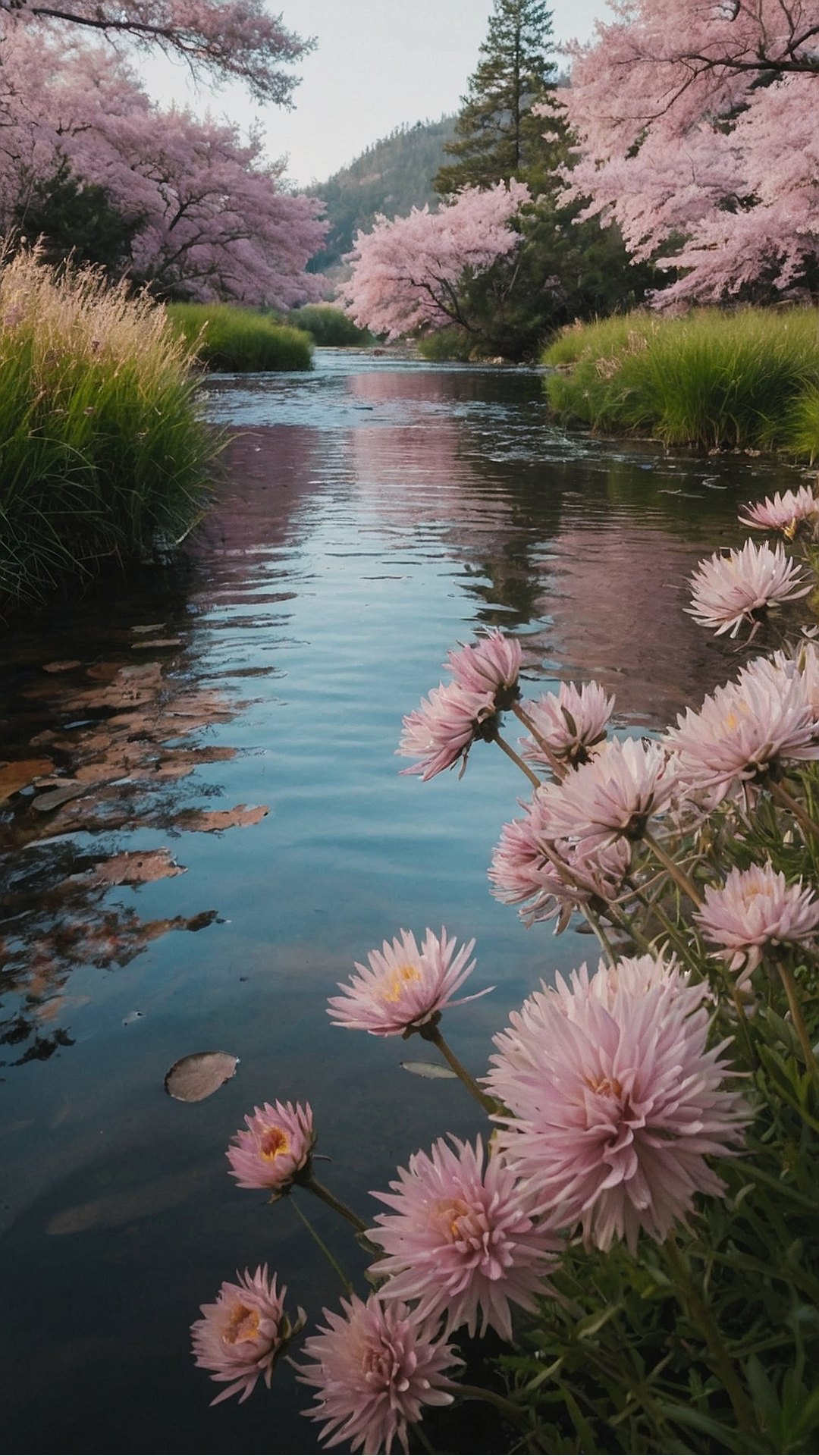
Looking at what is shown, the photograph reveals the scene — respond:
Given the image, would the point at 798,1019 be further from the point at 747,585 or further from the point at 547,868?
the point at 747,585

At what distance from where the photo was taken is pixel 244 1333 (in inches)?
46.3

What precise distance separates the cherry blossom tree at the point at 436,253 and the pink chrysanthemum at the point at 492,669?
1464 inches

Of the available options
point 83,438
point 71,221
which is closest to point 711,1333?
point 83,438

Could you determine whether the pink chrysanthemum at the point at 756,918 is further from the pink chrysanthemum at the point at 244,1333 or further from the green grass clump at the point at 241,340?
the green grass clump at the point at 241,340

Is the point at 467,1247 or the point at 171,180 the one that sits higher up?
the point at 171,180

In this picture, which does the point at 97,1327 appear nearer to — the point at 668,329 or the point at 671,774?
the point at 671,774

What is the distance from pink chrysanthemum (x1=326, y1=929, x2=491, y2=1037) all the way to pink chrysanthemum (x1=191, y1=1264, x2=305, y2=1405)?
0.30 m

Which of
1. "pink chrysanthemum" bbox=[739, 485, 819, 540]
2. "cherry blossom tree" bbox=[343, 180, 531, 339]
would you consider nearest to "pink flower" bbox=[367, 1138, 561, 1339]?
"pink chrysanthemum" bbox=[739, 485, 819, 540]

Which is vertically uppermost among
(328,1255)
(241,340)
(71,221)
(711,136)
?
(711,136)

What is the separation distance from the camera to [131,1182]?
1.87 m

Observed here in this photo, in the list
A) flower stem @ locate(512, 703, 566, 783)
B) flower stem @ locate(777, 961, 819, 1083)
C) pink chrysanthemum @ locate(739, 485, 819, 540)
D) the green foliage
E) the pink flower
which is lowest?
the pink flower

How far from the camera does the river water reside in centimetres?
163

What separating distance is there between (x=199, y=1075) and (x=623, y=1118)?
154cm

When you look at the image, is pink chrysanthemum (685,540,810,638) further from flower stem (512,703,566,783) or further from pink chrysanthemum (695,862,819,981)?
pink chrysanthemum (695,862,819,981)
